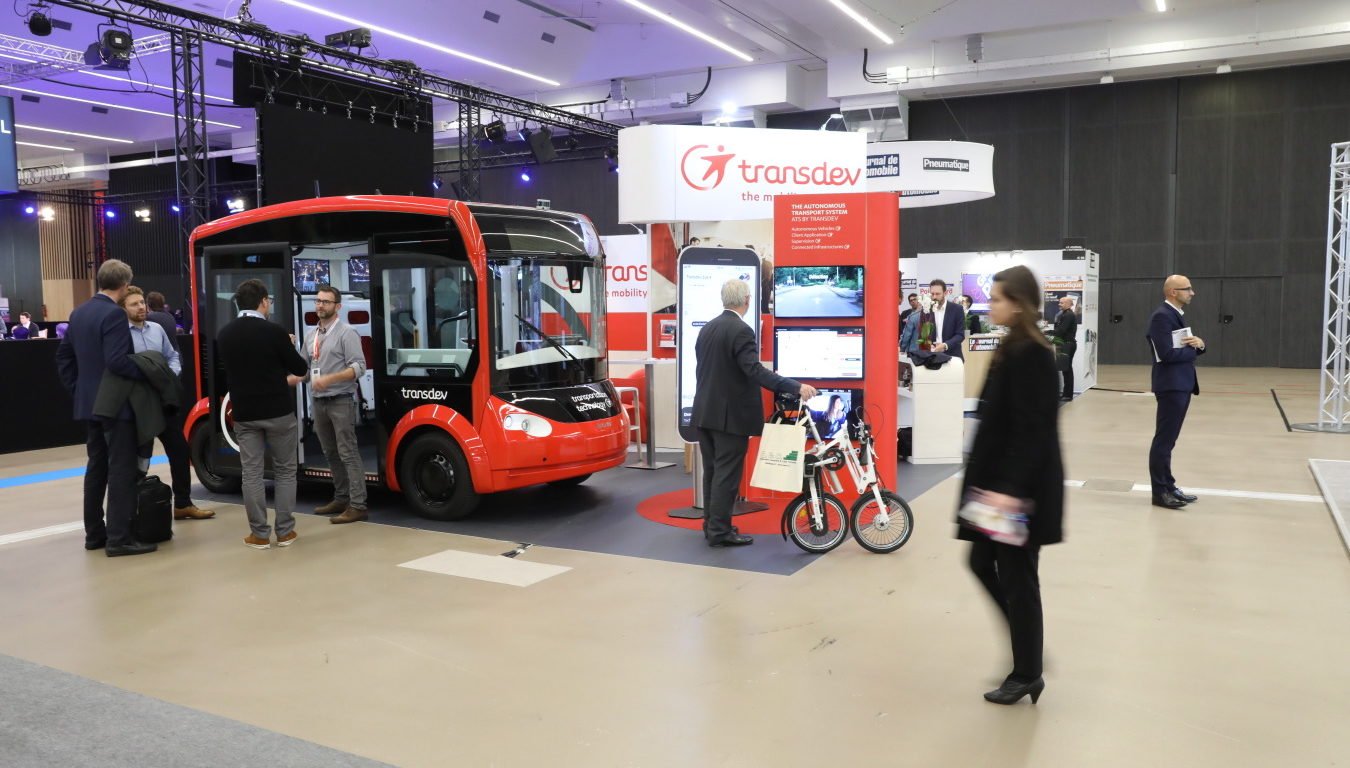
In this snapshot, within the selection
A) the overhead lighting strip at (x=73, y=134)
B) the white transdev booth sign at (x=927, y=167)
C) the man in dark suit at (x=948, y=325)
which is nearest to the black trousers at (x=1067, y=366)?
the white transdev booth sign at (x=927, y=167)

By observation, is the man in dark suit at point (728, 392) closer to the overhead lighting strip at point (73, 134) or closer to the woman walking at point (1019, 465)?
the woman walking at point (1019, 465)

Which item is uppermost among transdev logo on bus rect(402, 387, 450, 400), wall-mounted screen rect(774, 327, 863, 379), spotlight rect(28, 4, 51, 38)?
spotlight rect(28, 4, 51, 38)

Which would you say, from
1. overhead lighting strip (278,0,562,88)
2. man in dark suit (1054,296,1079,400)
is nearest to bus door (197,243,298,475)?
overhead lighting strip (278,0,562,88)

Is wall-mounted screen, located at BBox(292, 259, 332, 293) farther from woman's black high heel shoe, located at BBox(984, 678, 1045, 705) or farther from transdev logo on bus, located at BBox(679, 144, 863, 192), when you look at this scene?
woman's black high heel shoe, located at BBox(984, 678, 1045, 705)

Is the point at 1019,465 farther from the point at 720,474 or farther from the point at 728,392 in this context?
the point at 720,474

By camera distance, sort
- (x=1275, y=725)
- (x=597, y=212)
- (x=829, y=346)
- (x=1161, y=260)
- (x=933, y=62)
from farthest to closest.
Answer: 1. (x=597, y=212)
2. (x=1161, y=260)
3. (x=933, y=62)
4. (x=829, y=346)
5. (x=1275, y=725)

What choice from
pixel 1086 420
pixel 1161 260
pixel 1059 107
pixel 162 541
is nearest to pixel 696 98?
pixel 1059 107

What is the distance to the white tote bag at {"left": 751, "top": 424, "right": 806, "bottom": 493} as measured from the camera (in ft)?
17.2

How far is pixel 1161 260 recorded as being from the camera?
61.6 ft

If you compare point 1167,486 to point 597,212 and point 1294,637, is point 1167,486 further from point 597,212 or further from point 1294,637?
point 597,212

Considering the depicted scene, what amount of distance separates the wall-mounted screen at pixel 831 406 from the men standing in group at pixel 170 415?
4.00m

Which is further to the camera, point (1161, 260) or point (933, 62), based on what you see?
point (1161, 260)

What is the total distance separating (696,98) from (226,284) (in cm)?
1378

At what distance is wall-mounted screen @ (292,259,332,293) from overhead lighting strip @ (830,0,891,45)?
10.6m
